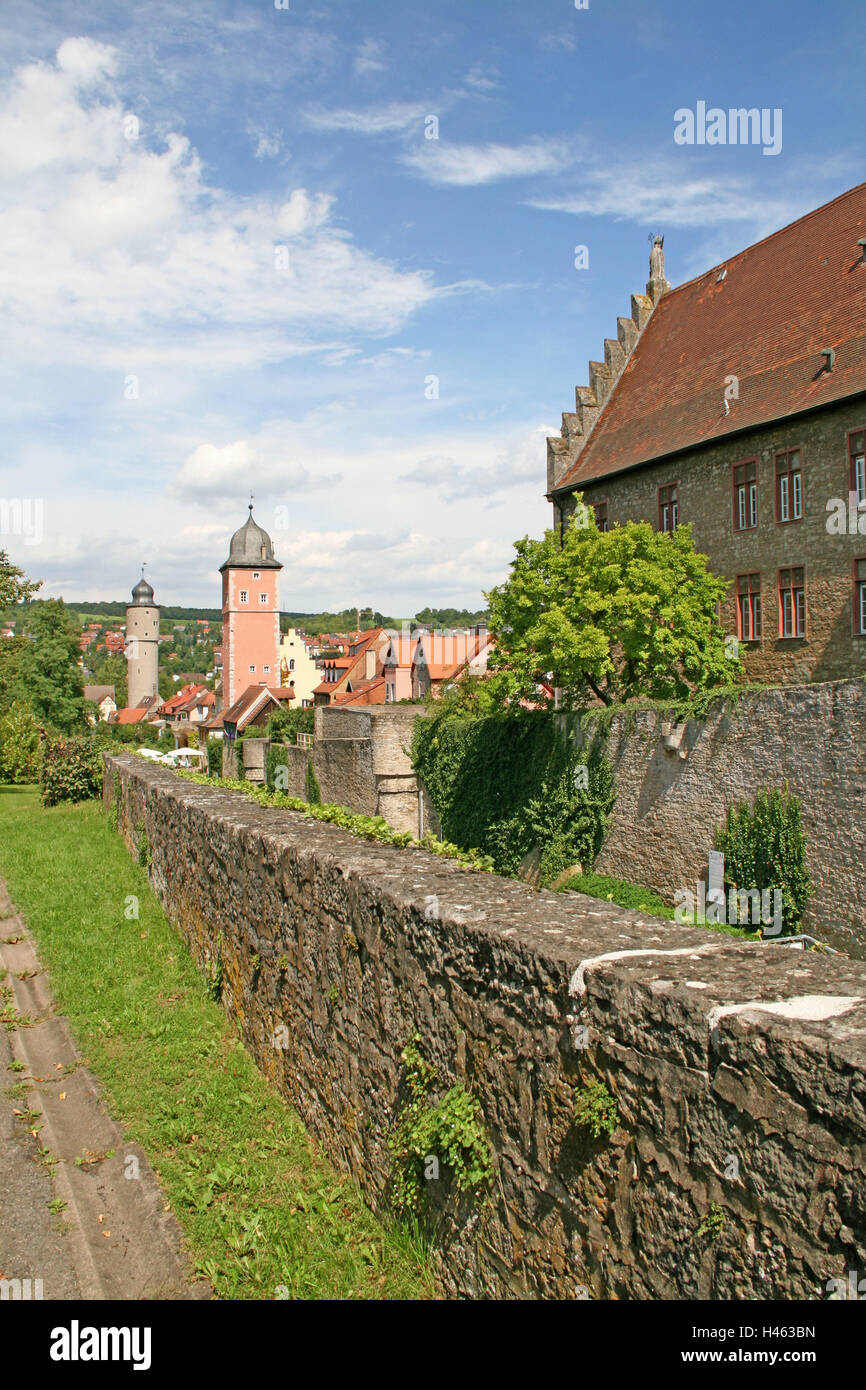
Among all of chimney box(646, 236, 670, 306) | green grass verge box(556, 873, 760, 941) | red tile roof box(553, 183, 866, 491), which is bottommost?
green grass verge box(556, 873, 760, 941)

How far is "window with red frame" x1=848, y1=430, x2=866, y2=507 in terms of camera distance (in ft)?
74.0

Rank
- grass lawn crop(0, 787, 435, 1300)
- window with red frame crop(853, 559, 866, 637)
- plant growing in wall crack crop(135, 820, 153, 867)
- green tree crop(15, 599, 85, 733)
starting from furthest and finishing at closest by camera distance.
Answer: green tree crop(15, 599, 85, 733) → window with red frame crop(853, 559, 866, 637) → plant growing in wall crack crop(135, 820, 153, 867) → grass lawn crop(0, 787, 435, 1300)

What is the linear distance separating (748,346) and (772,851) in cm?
1701

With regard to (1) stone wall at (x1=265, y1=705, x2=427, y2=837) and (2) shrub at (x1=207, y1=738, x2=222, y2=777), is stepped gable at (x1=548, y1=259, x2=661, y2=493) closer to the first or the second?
(1) stone wall at (x1=265, y1=705, x2=427, y2=837)

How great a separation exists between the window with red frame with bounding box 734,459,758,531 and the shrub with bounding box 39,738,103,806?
1803cm

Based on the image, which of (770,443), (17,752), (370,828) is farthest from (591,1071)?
(17,752)

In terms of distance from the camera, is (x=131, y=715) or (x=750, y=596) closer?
(x=750, y=596)

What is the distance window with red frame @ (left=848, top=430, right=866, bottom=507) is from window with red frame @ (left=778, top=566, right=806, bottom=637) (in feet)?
7.74

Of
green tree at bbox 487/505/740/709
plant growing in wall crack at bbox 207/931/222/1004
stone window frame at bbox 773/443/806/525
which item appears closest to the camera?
plant growing in wall crack at bbox 207/931/222/1004

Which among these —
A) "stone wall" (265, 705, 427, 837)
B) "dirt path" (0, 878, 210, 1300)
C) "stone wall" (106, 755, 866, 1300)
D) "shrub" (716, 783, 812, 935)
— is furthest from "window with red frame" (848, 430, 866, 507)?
"dirt path" (0, 878, 210, 1300)

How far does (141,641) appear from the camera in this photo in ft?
419

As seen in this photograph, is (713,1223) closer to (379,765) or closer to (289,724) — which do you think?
(379,765)

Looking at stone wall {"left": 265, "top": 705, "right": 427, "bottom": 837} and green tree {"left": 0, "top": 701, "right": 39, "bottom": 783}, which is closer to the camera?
stone wall {"left": 265, "top": 705, "right": 427, "bottom": 837}

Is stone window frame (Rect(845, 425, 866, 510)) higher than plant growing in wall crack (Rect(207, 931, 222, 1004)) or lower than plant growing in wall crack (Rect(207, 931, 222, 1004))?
higher
